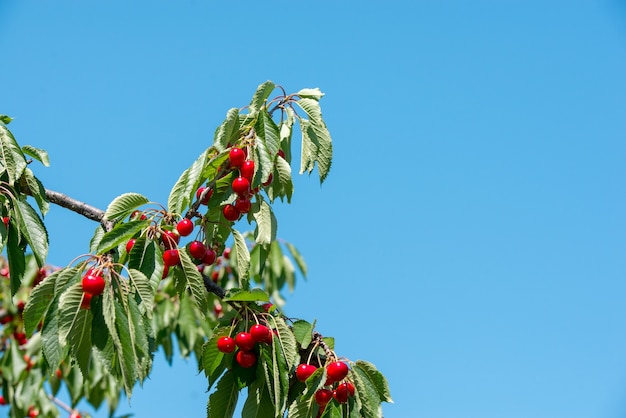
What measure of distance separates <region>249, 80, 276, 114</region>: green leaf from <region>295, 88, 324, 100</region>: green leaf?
6.1 inches

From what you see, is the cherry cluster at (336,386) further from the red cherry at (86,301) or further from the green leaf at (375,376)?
the red cherry at (86,301)

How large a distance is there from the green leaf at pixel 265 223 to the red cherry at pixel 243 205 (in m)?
0.06

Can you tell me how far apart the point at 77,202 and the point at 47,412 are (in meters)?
3.53

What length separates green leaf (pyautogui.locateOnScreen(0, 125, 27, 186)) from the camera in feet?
9.07

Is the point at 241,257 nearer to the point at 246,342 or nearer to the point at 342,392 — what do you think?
the point at 246,342

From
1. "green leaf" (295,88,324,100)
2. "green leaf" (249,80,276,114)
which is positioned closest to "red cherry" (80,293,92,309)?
"green leaf" (249,80,276,114)

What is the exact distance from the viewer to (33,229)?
8.75 feet

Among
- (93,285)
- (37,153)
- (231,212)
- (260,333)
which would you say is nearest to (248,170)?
(231,212)

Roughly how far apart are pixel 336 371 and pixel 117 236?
2.79ft

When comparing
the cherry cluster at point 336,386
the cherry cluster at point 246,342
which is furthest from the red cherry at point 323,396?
the cherry cluster at point 246,342

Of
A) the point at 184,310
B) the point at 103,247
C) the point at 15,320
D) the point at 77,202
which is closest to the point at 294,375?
the point at 103,247

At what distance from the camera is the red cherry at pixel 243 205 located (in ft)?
9.17

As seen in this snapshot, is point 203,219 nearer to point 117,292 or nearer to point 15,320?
point 117,292

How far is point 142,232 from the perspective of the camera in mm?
2605
